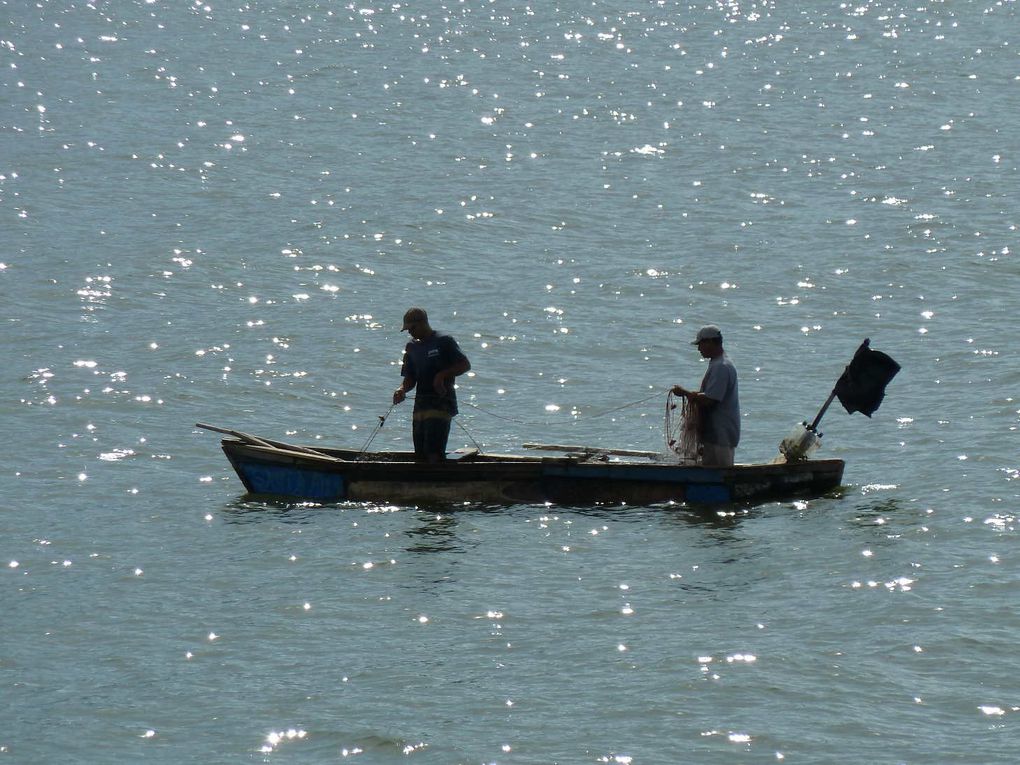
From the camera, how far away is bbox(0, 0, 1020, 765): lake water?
Result: 12328 millimetres

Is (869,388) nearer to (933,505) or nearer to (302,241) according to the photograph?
(933,505)

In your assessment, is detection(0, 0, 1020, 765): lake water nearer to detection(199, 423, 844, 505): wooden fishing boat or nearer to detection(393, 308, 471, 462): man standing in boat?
detection(199, 423, 844, 505): wooden fishing boat

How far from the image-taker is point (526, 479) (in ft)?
→ 54.6

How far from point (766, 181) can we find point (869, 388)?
18.4 meters

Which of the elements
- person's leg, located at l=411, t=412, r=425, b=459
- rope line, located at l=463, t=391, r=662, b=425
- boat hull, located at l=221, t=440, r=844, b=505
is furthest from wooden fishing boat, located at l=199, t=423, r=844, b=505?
rope line, located at l=463, t=391, r=662, b=425

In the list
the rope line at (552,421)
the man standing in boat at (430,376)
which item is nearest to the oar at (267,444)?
the man standing in boat at (430,376)

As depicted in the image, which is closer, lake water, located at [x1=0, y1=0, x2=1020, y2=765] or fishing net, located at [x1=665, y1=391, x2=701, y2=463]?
lake water, located at [x1=0, y1=0, x2=1020, y2=765]

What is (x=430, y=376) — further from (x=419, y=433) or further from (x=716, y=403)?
(x=716, y=403)

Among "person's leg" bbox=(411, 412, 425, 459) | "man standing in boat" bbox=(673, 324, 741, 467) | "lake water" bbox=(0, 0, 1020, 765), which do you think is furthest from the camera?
"person's leg" bbox=(411, 412, 425, 459)

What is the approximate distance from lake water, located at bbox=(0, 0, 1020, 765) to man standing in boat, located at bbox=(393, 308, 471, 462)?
2.56ft

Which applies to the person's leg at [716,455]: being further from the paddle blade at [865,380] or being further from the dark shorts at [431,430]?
the dark shorts at [431,430]

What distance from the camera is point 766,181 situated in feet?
114

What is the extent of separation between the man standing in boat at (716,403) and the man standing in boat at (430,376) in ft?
6.75

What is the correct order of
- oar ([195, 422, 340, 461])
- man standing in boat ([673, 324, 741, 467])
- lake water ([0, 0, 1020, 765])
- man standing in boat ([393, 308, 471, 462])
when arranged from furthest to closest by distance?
oar ([195, 422, 340, 461]) < man standing in boat ([393, 308, 471, 462]) < man standing in boat ([673, 324, 741, 467]) < lake water ([0, 0, 1020, 765])
